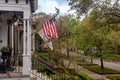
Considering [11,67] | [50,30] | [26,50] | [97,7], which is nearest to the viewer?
[26,50]

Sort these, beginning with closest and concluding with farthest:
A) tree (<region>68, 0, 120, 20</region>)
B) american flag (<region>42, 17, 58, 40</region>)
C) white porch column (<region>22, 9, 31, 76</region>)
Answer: white porch column (<region>22, 9, 31, 76</region>)
american flag (<region>42, 17, 58, 40</region>)
tree (<region>68, 0, 120, 20</region>)

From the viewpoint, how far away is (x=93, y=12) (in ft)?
69.9

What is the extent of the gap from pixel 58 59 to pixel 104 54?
2436cm

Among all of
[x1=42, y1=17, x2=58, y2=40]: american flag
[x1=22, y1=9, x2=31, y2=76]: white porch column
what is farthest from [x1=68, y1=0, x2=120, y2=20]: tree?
[x1=22, y1=9, x2=31, y2=76]: white porch column

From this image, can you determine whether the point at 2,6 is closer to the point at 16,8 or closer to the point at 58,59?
the point at 16,8

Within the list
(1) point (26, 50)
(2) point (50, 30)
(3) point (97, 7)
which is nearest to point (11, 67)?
(1) point (26, 50)

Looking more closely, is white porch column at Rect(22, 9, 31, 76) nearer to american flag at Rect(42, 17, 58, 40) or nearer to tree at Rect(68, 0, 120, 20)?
american flag at Rect(42, 17, 58, 40)

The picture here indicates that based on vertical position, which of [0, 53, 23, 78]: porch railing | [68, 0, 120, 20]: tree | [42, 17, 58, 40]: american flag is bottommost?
[0, 53, 23, 78]: porch railing

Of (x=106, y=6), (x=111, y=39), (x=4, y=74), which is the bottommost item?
(x=4, y=74)

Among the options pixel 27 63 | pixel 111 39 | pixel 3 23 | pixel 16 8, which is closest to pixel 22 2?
Result: pixel 16 8

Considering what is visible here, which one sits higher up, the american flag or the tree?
the tree

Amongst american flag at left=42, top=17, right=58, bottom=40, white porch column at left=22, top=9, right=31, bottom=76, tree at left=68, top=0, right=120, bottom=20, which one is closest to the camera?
white porch column at left=22, top=9, right=31, bottom=76

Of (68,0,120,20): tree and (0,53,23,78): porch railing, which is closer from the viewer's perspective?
(0,53,23,78): porch railing

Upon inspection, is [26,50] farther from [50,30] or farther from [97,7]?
[97,7]
